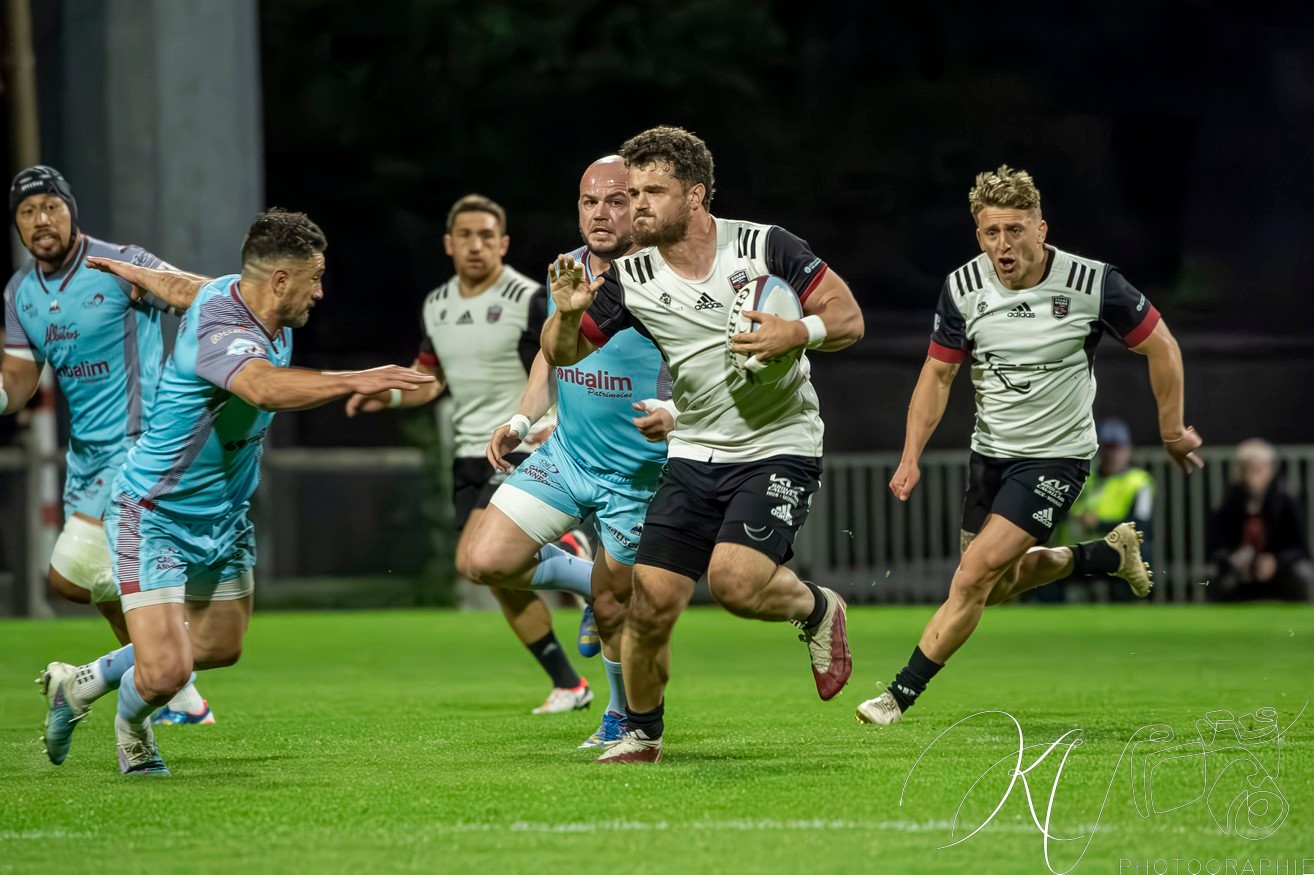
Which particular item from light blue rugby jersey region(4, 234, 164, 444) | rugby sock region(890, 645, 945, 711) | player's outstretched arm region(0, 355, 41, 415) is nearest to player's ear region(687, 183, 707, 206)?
rugby sock region(890, 645, 945, 711)

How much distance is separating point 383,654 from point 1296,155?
41.4 feet

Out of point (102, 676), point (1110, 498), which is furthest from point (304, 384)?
point (1110, 498)

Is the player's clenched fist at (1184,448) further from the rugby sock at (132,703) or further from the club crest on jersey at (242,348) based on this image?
the rugby sock at (132,703)

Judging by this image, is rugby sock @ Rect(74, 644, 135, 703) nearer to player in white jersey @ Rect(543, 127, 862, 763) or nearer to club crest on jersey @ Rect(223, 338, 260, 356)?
club crest on jersey @ Rect(223, 338, 260, 356)

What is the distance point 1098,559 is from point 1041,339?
1430mm

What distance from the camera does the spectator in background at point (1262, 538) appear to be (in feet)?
52.4

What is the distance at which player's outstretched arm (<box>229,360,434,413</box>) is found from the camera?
6270mm

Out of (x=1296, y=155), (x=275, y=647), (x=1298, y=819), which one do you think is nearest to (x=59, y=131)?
(x=275, y=647)

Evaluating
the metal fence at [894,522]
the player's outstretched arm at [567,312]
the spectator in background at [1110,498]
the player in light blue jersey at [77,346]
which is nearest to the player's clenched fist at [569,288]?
the player's outstretched arm at [567,312]

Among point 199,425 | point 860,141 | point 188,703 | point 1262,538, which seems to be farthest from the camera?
point 860,141

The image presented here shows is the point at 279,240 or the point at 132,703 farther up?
the point at 279,240

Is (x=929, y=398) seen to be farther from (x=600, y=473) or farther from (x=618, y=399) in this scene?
(x=600, y=473)

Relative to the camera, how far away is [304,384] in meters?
6.36

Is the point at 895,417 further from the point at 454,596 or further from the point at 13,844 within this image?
the point at 13,844
